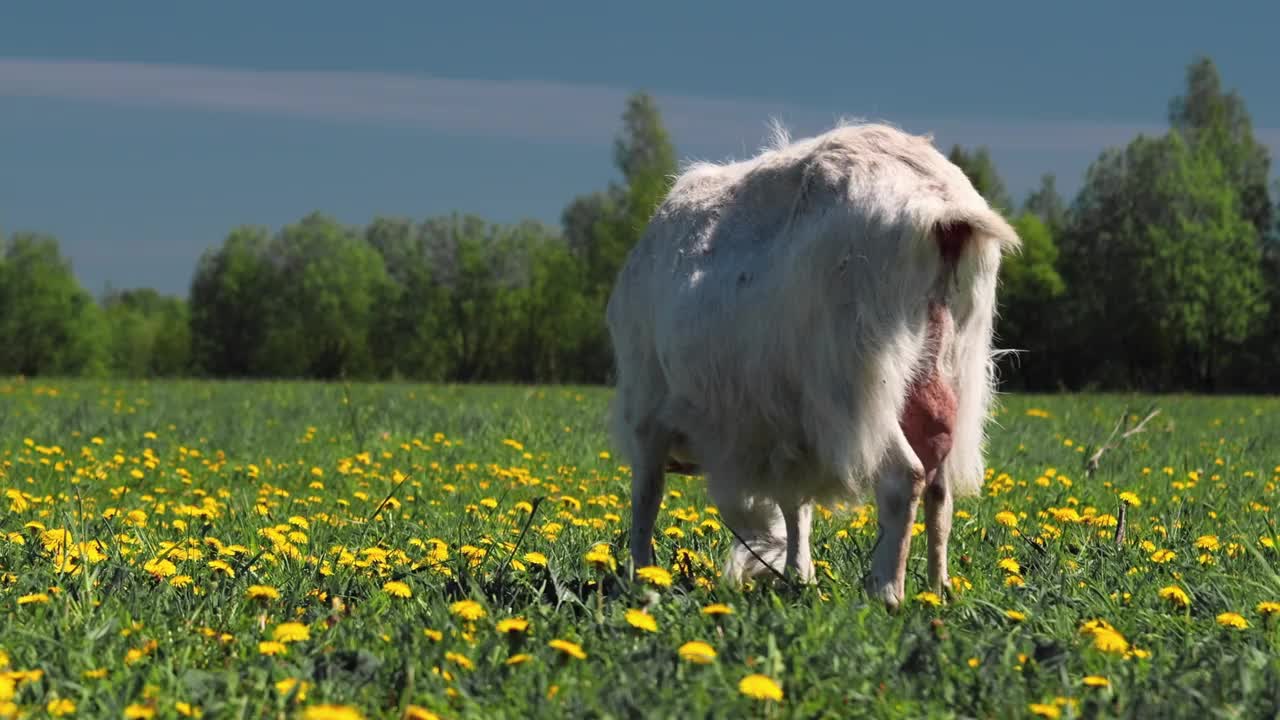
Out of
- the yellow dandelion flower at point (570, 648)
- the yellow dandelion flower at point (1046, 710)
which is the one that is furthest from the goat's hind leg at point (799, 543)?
the yellow dandelion flower at point (1046, 710)

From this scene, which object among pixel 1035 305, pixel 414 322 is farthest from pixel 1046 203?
pixel 414 322

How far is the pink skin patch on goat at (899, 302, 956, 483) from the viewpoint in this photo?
3891mm

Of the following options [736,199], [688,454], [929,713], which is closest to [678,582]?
[688,454]

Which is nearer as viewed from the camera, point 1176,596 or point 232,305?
point 1176,596

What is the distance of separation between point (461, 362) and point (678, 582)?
67.5 meters

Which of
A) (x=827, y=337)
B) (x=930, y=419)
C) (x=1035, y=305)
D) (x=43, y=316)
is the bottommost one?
(x=43, y=316)

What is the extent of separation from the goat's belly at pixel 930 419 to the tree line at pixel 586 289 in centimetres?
3274

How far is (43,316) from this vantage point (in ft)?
252

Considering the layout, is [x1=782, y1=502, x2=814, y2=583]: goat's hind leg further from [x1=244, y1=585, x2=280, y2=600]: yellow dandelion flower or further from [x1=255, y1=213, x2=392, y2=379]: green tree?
[x1=255, y1=213, x2=392, y2=379]: green tree

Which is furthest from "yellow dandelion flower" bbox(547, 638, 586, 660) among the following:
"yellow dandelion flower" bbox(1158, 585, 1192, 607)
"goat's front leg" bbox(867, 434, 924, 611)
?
"yellow dandelion flower" bbox(1158, 585, 1192, 607)

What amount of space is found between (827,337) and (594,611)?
1.08 meters

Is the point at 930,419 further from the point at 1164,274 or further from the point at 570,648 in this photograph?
the point at 1164,274

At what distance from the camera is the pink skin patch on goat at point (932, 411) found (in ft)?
12.8

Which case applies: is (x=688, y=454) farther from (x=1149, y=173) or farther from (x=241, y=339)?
(x=241, y=339)
